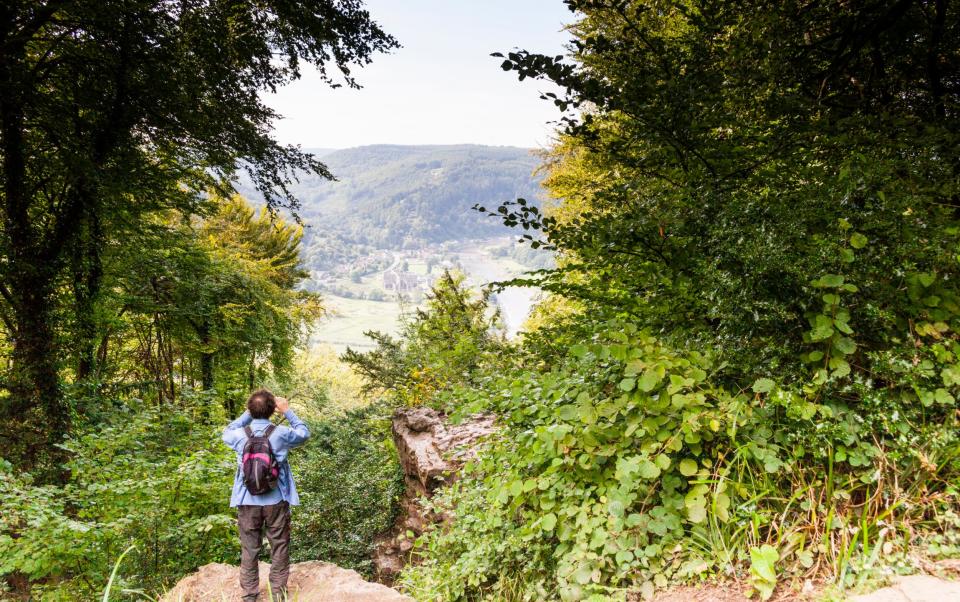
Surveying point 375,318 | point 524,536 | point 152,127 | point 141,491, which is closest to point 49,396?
point 141,491

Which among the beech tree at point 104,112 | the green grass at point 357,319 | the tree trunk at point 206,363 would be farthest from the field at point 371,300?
the beech tree at point 104,112

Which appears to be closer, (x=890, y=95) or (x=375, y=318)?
(x=890, y=95)

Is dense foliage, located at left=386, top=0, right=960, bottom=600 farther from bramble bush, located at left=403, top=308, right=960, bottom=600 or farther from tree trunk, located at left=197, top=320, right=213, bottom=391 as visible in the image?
tree trunk, located at left=197, top=320, right=213, bottom=391

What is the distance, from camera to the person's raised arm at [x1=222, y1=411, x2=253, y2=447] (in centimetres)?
399

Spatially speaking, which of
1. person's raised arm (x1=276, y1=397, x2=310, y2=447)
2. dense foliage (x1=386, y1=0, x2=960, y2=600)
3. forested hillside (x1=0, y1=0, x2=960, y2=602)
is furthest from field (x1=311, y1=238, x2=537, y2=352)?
dense foliage (x1=386, y1=0, x2=960, y2=600)

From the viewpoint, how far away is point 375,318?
518ft

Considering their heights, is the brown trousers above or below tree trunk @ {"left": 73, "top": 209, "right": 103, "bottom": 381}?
below

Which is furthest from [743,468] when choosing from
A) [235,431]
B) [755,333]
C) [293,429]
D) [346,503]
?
[346,503]

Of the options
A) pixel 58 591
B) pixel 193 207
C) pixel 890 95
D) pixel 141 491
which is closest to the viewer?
pixel 890 95

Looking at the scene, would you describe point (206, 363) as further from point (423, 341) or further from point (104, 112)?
point (104, 112)

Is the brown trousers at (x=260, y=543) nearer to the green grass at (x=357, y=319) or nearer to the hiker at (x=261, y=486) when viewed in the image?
the hiker at (x=261, y=486)

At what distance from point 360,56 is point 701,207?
567 cm

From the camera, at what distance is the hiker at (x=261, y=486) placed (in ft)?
12.7

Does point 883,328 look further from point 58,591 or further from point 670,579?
point 58,591
